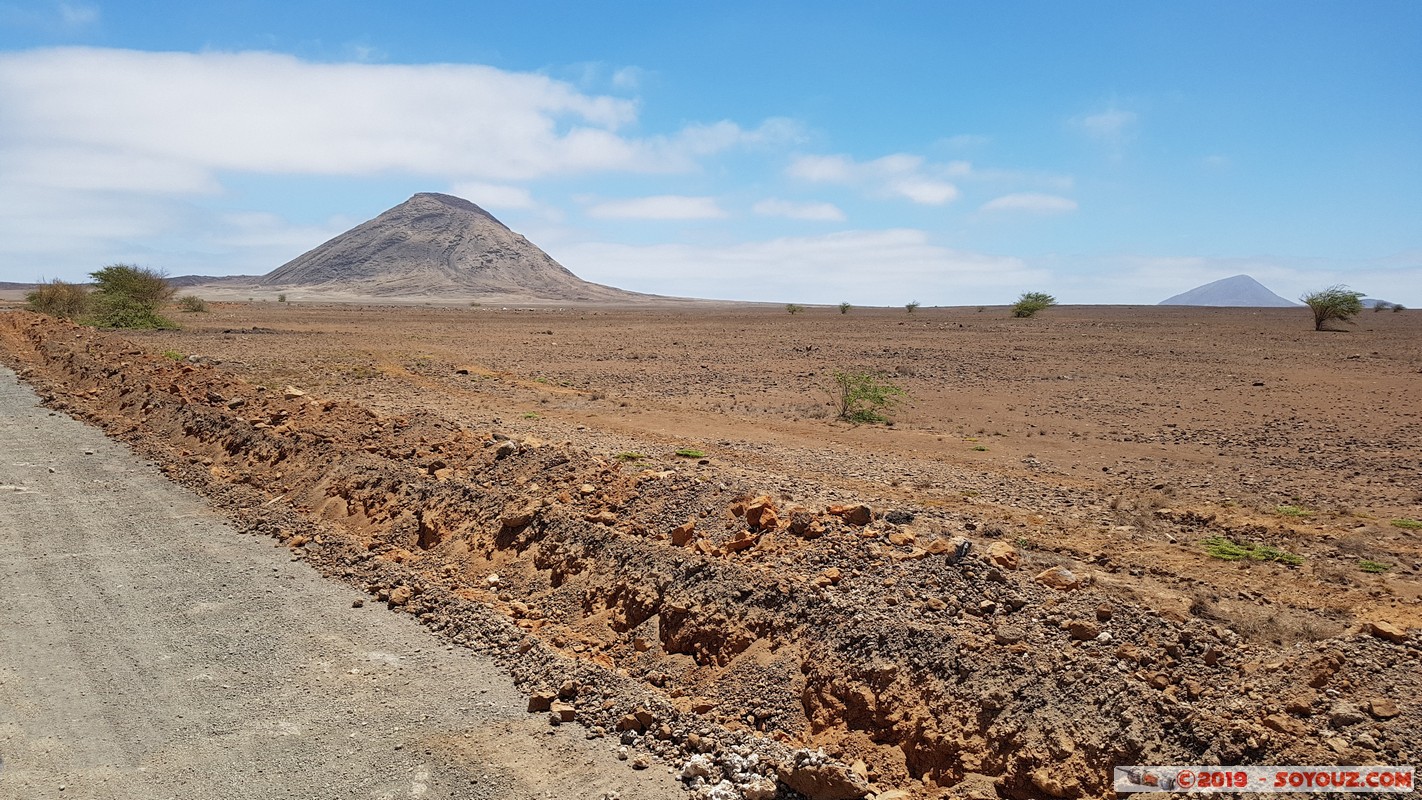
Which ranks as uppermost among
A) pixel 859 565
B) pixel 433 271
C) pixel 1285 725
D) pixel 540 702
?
pixel 433 271

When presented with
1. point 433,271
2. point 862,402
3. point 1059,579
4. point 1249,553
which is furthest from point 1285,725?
point 433,271

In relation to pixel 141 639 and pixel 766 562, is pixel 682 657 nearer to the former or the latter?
pixel 766 562

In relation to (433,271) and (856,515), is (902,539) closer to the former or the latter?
(856,515)

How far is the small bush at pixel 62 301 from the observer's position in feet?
120

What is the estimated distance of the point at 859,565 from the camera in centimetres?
594

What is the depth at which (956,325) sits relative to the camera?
48.6m

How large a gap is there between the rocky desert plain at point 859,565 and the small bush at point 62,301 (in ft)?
83.8

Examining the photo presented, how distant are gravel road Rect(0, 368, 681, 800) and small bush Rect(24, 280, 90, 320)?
117 feet

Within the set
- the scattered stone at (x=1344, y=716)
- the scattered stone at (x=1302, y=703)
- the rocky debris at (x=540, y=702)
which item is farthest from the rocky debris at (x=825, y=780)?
the scattered stone at (x=1344, y=716)

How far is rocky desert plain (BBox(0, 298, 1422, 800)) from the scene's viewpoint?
4363 mm

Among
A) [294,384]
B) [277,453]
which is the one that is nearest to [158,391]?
[294,384]

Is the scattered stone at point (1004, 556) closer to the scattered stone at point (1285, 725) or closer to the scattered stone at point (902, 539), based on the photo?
the scattered stone at point (902, 539)

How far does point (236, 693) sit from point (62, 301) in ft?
134

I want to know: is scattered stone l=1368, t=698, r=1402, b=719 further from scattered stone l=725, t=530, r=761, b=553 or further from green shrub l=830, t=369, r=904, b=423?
green shrub l=830, t=369, r=904, b=423
